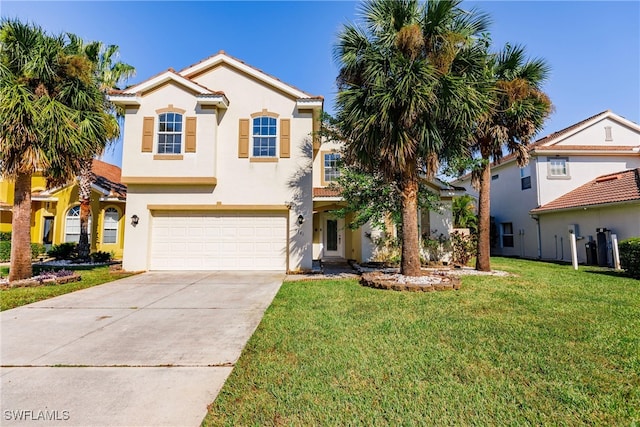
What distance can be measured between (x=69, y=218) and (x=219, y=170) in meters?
11.3

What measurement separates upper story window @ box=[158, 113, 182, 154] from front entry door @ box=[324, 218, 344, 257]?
26.6 ft

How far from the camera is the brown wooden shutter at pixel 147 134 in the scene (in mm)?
11977

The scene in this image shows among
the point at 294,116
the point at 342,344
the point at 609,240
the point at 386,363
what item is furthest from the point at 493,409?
the point at 609,240

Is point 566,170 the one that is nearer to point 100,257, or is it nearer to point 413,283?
point 413,283

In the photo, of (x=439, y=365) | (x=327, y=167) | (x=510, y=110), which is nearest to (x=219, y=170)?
(x=327, y=167)

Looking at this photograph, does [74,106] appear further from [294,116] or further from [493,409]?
[493,409]

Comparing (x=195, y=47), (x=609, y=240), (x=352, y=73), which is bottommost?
(x=609, y=240)

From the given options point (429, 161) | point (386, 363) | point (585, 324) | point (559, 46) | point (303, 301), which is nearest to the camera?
point (386, 363)

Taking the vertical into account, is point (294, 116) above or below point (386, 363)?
above

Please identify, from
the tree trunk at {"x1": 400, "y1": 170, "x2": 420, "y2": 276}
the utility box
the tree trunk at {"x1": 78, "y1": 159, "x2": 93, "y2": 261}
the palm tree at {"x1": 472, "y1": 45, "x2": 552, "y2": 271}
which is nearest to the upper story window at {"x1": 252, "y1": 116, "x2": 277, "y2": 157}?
the tree trunk at {"x1": 400, "y1": 170, "x2": 420, "y2": 276}

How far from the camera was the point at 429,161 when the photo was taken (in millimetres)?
9352

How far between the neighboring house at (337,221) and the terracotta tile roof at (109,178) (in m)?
8.98

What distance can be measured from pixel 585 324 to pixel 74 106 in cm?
1369

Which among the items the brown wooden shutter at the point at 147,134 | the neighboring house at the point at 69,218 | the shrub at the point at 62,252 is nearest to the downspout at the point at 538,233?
the brown wooden shutter at the point at 147,134
